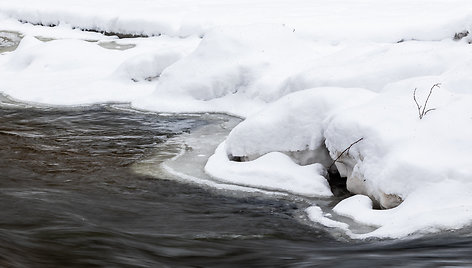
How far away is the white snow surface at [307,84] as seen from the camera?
22.0 feet

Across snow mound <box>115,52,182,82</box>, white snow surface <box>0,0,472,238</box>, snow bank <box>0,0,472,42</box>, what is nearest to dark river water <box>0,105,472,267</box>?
white snow surface <box>0,0,472,238</box>

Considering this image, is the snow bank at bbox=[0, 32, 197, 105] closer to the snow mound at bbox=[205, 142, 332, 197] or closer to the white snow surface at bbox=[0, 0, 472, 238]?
the white snow surface at bbox=[0, 0, 472, 238]

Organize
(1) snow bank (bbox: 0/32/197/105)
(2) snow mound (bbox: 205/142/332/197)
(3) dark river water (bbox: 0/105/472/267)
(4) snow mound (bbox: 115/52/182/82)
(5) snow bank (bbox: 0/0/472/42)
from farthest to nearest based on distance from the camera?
(5) snow bank (bbox: 0/0/472/42), (4) snow mound (bbox: 115/52/182/82), (1) snow bank (bbox: 0/32/197/105), (2) snow mound (bbox: 205/142/332/197), (3) dark river water (bbox: 0/105/472/267)

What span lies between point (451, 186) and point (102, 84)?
29.5 feet

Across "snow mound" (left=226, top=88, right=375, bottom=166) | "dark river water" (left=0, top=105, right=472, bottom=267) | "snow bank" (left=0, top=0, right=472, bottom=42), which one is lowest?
"dark river water" (left=0, top=105, right=472, bottom=267)

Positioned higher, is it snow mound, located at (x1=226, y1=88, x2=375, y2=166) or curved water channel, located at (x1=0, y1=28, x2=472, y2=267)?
snow mound, located at (x1=226, y1=88, x2=375, y2=166)

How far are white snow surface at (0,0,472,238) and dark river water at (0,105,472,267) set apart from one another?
0.51 meters

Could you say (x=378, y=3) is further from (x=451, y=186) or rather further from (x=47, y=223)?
(x=47, y=223)

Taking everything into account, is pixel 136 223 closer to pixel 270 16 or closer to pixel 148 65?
pixel 148 65

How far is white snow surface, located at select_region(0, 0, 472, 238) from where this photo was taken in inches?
265

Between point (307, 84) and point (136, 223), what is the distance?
176 inches

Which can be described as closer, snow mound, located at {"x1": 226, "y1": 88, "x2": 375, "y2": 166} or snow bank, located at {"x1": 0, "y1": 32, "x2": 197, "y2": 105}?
snow mound, located at {"x1": 226, "y1": 88, "x2": 375, "y2": 166}

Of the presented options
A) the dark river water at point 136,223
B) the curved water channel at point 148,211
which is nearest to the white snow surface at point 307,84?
the curved water channel at point 148,211

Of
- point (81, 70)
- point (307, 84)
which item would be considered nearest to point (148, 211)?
point (307, 84)
